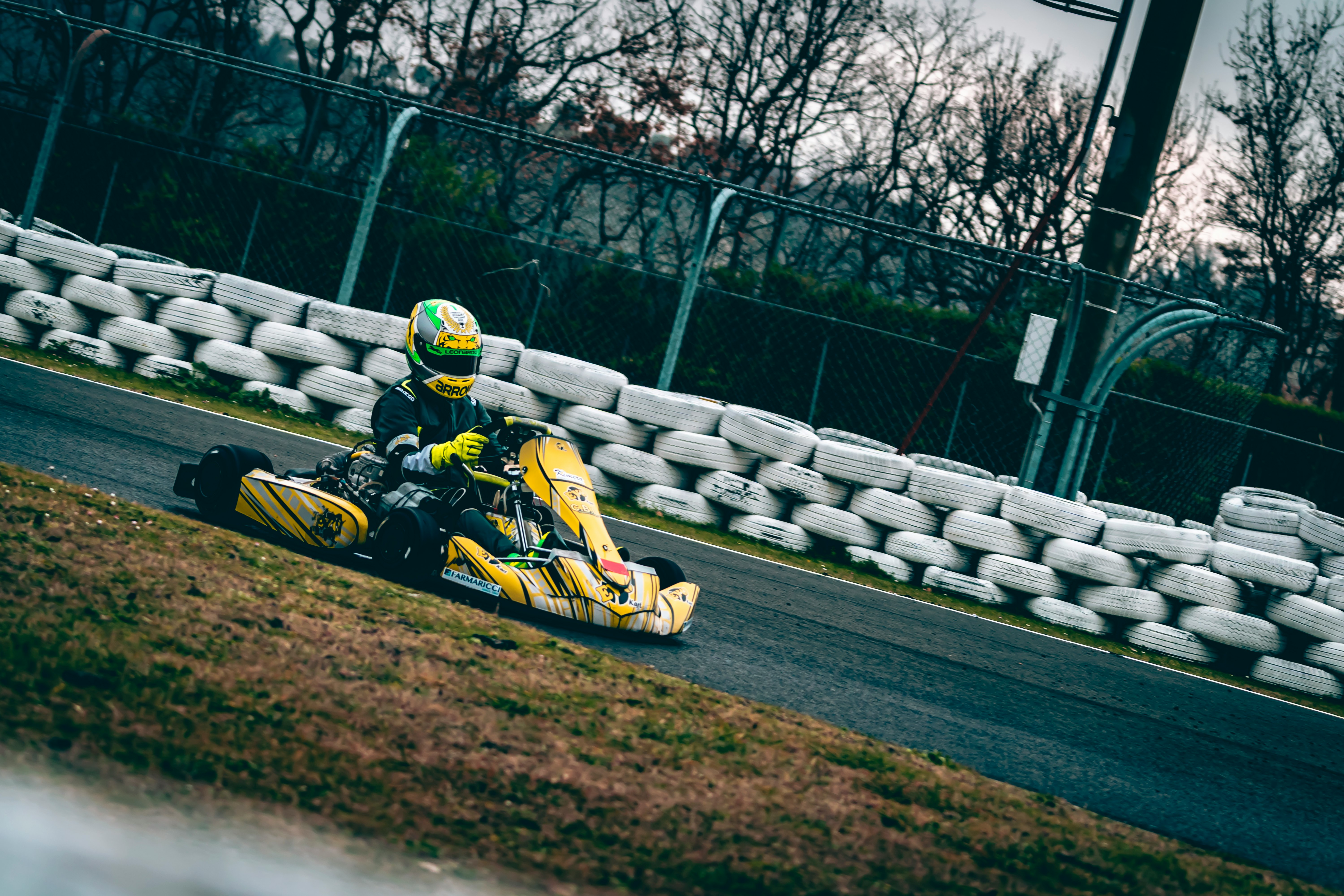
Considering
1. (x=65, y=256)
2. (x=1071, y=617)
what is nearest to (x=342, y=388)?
(x=65, y=256)

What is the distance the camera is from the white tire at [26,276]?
365 inches

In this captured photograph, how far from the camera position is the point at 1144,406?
38.0 ft

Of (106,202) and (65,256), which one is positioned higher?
(106,202)

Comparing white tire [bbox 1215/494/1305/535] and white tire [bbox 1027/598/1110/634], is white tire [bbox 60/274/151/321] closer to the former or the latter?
white tire [bbox 1027/598/1110/634]

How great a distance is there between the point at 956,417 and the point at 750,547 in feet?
10.8

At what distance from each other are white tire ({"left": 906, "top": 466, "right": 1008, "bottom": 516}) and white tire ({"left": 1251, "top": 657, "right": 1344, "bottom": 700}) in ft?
6.41

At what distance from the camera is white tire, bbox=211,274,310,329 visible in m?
8.92

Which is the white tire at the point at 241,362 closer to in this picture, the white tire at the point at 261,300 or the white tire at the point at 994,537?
the white tire at the point at 261,300

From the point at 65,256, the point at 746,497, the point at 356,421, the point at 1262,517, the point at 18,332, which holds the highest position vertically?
the point at 1262,517

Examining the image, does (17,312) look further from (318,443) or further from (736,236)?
(736,236)

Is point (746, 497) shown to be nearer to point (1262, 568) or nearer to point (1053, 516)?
point (1053, 516)

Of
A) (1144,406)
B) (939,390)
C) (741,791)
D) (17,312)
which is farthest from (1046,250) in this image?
(741,791)

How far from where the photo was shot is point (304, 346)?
879 centimetres

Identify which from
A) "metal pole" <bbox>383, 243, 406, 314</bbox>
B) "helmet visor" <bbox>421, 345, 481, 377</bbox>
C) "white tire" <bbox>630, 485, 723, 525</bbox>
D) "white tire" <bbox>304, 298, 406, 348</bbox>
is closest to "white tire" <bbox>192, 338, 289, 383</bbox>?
"white tire" <bbox>304, 298, 406, 348</bbox>
